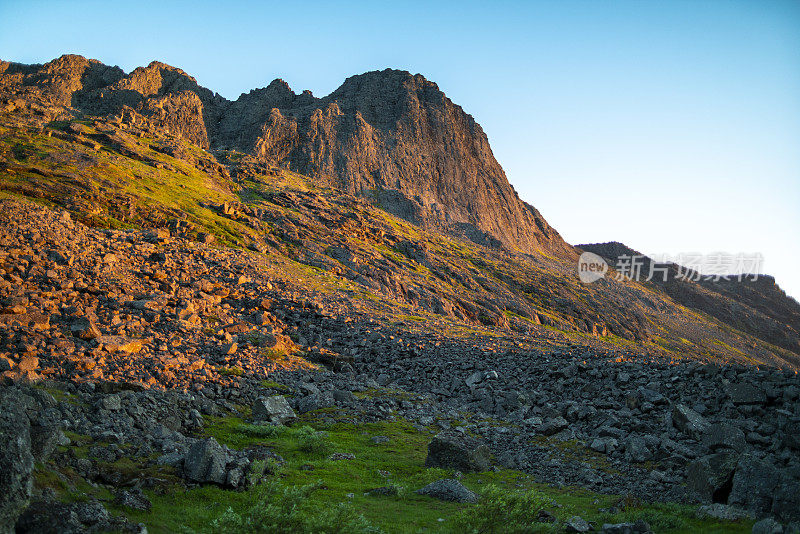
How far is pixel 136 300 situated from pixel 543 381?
86.4 ft

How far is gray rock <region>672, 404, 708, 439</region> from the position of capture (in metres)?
18.5

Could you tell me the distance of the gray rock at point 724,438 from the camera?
1641 centimetres

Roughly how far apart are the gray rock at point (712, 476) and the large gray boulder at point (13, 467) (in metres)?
17.0

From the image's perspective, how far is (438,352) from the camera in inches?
1423

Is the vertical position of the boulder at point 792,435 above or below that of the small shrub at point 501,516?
above

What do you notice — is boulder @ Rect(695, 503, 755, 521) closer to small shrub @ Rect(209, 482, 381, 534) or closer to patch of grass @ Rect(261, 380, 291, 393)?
small shrub @ Rect(209, 482, 381, 534)

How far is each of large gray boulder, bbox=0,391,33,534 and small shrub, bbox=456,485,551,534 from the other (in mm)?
9071

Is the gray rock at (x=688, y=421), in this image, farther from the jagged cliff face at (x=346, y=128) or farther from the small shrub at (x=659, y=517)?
the jagged cliff face at (x=346, y=128)

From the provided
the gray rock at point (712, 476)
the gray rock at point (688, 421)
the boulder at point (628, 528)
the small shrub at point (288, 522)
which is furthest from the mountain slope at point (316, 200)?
the small shrub at point (288, 522)

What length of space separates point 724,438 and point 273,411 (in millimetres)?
18565

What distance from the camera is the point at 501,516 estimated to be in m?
11.2

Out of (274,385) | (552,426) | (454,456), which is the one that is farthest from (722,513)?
(274,385)

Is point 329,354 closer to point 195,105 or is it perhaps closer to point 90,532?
point 90,532

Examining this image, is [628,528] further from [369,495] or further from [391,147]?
[391,147]
